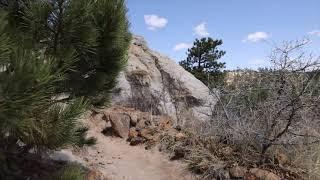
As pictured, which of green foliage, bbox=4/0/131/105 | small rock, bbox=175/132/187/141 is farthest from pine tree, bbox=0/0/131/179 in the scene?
small rock, bbox=175/132/187/141

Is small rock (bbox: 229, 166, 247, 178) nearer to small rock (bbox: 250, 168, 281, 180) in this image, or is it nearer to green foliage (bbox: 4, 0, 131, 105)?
small rock (bbox: 250, 168, 281, 180)

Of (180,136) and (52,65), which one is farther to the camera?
(180,136)

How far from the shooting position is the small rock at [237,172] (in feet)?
25.8

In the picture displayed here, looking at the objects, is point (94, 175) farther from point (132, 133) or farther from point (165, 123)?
point (165, 123)

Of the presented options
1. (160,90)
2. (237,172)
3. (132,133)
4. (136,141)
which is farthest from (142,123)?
(237,172)

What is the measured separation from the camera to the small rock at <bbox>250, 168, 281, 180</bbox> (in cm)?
765

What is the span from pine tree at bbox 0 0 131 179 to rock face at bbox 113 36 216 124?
5.34m

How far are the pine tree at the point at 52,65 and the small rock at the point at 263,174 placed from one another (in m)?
2.71

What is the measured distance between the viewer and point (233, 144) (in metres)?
8.74

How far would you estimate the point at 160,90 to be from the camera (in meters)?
12.9

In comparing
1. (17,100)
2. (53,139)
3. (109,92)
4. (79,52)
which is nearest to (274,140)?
(109,92)

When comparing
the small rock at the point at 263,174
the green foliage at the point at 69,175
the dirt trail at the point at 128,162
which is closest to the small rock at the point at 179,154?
the dirt trail at the point at 128,162

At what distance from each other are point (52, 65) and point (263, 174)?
14.3 ft

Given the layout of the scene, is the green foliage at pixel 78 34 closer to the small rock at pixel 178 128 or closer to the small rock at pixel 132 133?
the small rock at pixel 132 133
